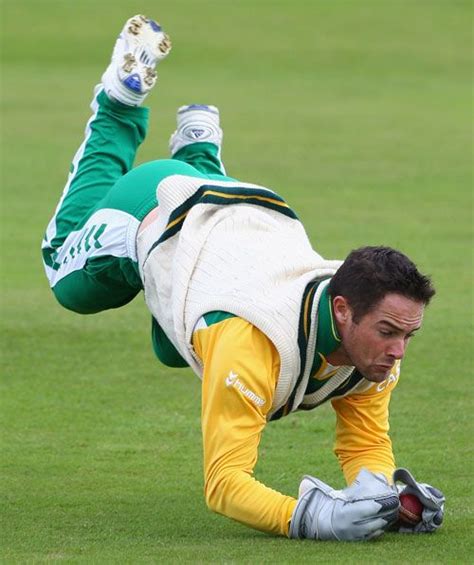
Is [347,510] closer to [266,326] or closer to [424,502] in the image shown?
[424,502]

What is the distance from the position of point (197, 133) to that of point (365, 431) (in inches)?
102

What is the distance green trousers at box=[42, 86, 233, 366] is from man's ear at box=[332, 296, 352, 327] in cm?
149

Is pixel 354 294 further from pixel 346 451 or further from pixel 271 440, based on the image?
pixel 271 440

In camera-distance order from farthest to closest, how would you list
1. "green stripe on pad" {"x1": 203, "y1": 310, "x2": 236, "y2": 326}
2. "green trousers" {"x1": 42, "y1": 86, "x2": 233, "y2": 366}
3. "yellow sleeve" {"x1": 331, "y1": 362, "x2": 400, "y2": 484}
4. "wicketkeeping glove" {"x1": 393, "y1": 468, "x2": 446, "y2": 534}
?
"green trousers" {"x1": 42, "y1": 86, "x2": 233, "y2": 366} → "yellow sleeve" {"x1": 331, "y1": 362, "x2": 400, "y2": 484} → "wicketkeeping glove" {"x1": 393, "y1": 468, "x2": 446, "y2": 534} → "green stripe on pad" {"x1": 203, "y1": 310, "x2": 236, "y2": 326}

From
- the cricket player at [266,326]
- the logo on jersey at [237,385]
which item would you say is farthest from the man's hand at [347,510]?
the logo on jersey at [237,385]

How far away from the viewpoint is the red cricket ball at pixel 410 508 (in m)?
6.21

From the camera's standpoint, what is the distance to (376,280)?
5.75m

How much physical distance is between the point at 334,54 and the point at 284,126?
31.7ft

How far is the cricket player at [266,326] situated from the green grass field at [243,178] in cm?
21

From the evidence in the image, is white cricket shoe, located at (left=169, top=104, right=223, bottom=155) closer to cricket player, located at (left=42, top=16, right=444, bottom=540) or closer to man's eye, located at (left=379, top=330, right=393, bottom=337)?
cricket player, located at (left=42, top=16, right=444, bottom=540)

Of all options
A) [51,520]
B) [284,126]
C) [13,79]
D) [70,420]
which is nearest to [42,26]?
[13,79]

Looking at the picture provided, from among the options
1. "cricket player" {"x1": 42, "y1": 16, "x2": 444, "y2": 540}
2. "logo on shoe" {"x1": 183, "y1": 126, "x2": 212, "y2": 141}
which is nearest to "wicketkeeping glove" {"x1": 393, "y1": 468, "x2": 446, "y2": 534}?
"cricket player" {"x1": 42, "y1": 16, "x2": 444, "y2": 540}

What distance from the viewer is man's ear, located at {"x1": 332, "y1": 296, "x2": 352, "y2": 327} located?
585 centimetres

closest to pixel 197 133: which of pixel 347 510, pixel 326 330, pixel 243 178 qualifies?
pixel 326 330
